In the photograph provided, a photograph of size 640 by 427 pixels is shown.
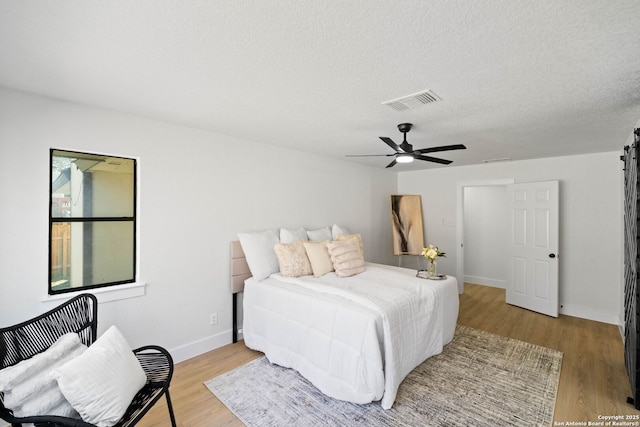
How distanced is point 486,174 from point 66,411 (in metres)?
5.79

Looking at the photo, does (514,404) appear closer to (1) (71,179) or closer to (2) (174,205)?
(2) (174,205)

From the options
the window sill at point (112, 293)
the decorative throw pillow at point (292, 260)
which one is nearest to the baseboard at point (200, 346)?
the window sill at point (112, 293)

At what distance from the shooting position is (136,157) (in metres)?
2.67

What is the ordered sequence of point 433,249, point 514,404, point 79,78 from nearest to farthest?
point 79,78 < point 514,404 < point 433,249

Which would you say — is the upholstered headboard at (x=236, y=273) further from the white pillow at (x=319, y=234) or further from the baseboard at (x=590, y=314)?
the baseboard at (x=590, y=314)

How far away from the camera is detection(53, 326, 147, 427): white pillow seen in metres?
1.45

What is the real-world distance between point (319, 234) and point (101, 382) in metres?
2.81

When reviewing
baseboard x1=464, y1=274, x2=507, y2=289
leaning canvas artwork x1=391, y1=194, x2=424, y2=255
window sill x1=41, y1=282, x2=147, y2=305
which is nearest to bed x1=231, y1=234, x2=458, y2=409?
window sill x1=41, y1=282, x2=147, y2=305

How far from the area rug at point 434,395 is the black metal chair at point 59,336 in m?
0.68

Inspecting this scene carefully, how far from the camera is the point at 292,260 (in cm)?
327

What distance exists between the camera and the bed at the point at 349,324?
2211 mm

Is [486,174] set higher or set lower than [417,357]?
higher

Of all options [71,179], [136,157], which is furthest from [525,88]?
[71,179]

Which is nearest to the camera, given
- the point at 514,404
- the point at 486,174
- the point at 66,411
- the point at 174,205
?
the point at 66,411
